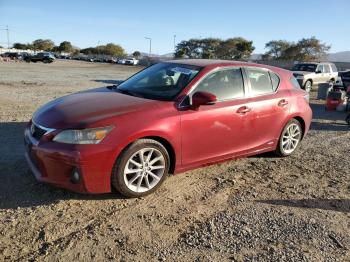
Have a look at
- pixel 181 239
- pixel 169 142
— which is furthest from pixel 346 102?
pixel 181 239

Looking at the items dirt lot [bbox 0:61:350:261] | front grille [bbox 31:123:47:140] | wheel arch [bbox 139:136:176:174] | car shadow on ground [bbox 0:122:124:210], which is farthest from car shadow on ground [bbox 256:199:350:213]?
front grille [bbox 31:123:47:140]

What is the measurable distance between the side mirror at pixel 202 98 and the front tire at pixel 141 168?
28.0 inches

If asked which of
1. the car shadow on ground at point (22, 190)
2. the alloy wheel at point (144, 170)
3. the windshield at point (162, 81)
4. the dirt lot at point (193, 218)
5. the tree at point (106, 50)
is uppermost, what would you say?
the tree at point (106, 50)

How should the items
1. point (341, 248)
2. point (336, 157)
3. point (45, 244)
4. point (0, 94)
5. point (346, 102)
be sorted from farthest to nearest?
point (0, 94), point (346, 102), point (336, 157), point (341, 248), point (45, 244)

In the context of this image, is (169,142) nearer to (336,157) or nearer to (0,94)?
(336,157)

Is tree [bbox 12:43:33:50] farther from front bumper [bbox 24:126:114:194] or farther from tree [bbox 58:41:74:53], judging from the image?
front bumper [bbox 24:126:114:194]

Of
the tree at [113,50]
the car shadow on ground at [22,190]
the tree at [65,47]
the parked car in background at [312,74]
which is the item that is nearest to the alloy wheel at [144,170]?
the car shadow on ground at [22,190]

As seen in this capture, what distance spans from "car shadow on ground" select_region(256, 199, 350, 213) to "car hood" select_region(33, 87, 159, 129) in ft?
6.31

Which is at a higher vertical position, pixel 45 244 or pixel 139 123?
pixel 139 123

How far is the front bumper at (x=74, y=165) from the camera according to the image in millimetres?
4043

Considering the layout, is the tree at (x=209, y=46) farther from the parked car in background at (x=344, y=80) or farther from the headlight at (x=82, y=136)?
the headlight at (x=82, y=136)

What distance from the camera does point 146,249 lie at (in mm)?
3494

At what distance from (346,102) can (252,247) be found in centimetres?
987

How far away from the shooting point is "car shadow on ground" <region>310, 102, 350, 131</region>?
945 cm
